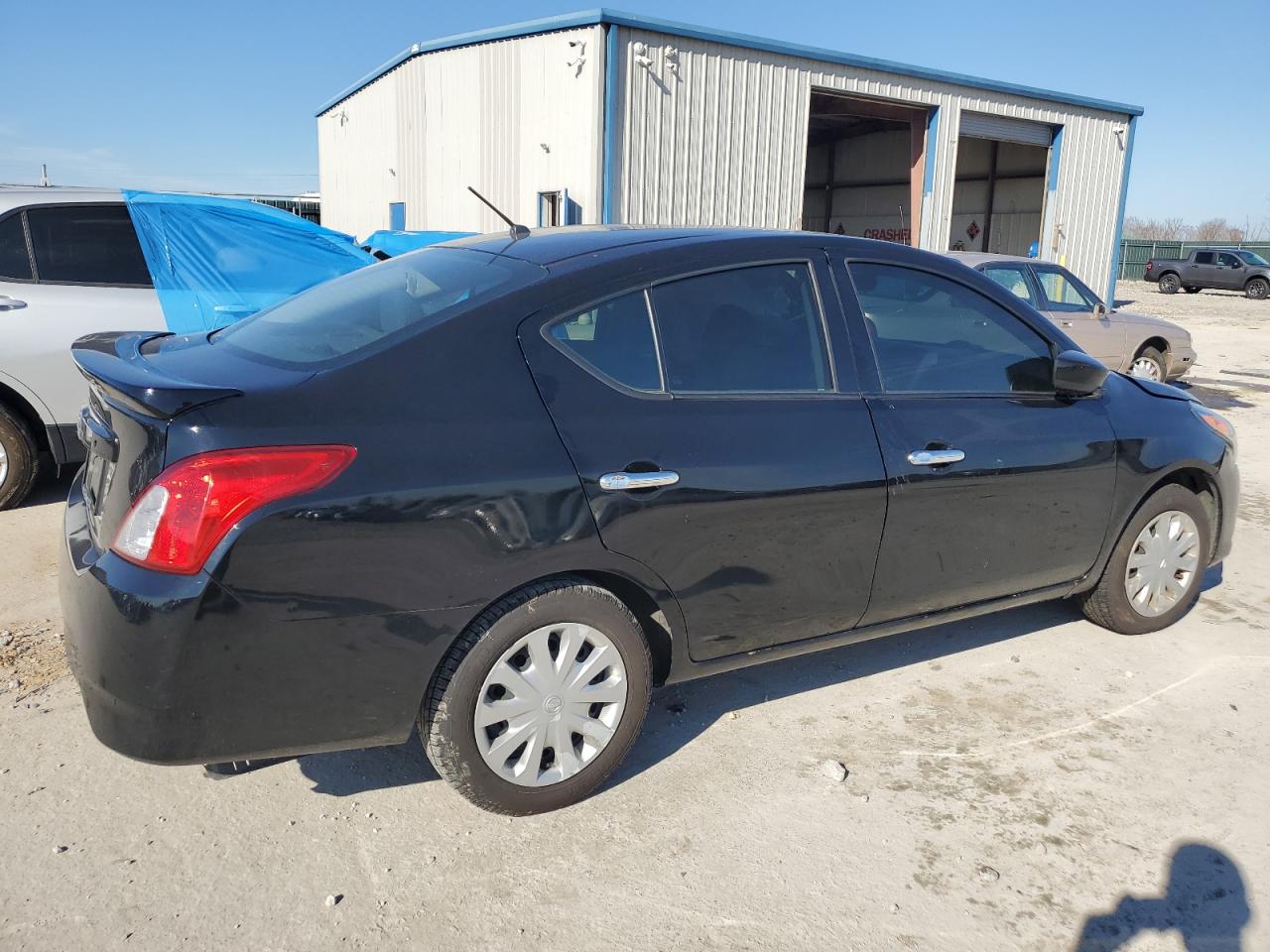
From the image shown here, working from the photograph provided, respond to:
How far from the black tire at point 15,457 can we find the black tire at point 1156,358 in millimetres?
10724

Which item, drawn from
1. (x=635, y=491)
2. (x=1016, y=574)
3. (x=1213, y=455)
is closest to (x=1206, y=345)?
(x=1213, y=455)

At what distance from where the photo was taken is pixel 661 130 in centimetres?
1376

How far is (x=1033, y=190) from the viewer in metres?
25.2

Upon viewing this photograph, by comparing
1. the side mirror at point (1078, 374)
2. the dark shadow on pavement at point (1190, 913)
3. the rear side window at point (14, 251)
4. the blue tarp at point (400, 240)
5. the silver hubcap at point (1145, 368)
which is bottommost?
the dark shadow on pavement at point (1190, 913)

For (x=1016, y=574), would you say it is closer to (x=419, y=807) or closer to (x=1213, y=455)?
(x=1213, y=455)

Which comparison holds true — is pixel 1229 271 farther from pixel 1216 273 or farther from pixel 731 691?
pixel 731 691

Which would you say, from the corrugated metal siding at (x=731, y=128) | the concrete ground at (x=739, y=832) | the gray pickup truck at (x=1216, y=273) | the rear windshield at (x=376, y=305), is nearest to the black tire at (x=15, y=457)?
the concrete ground at (x=739, y=832)

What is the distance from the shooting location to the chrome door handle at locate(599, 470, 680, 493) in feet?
9.05

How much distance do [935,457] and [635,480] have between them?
47.0 inches

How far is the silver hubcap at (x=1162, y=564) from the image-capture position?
4.28 metres

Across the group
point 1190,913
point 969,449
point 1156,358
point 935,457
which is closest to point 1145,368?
point 1156,358

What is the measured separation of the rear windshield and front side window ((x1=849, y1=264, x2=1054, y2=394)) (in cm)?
129

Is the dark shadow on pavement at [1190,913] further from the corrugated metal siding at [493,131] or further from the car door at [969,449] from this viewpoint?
the corrugated metal siding at [493,131]

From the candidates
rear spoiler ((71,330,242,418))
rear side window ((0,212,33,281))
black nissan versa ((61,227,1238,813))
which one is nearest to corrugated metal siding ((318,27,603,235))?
rear side window ((0,212,33,281))
